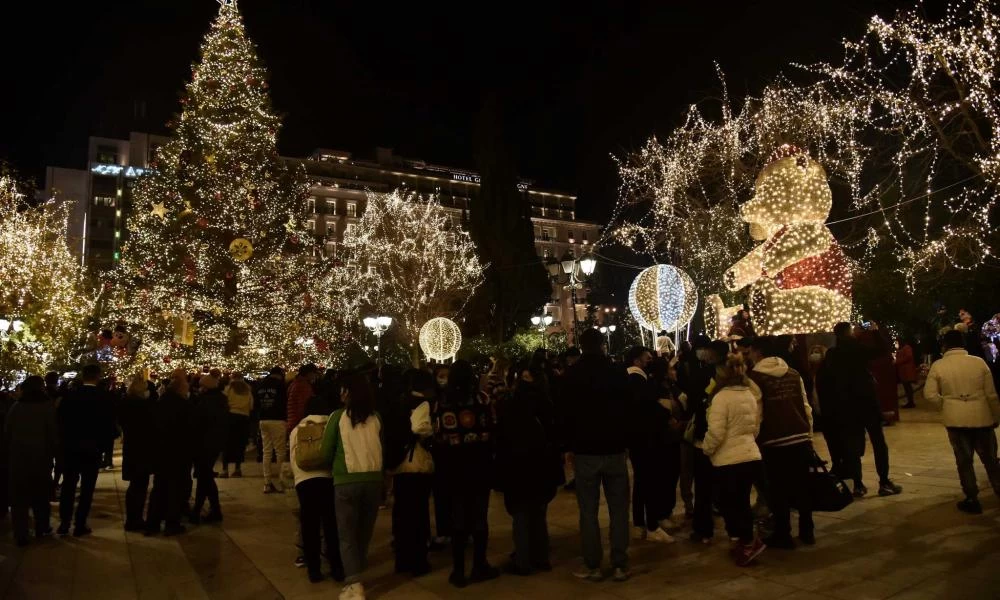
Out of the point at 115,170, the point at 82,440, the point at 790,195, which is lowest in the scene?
the point at 82,440

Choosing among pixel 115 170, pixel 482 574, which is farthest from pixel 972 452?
pixel 115 170

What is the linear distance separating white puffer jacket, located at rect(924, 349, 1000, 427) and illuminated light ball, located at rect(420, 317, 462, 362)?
590 inches

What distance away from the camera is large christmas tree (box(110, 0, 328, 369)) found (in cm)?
1817

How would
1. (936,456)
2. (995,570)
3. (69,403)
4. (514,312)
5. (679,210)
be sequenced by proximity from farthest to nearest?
(514,312) → (679,210) → (936,456) → (69,403) → (995,570)

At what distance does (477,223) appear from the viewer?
39438mm

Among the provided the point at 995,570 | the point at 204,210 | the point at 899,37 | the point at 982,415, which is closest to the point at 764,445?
the point at 995,570

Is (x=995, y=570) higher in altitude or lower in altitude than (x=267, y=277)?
lower

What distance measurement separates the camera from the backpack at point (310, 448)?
5117 millimetres

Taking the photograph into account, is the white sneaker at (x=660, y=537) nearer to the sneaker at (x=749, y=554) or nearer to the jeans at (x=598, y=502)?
the sneaker at (x=749, y=554)

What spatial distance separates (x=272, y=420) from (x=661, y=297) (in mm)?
8131

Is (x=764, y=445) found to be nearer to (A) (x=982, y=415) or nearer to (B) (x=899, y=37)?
(A) (x=982, y=415)

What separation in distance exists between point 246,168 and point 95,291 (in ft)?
56.6

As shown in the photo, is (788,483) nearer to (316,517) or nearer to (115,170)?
(316,517)

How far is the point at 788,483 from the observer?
17.4 feet
